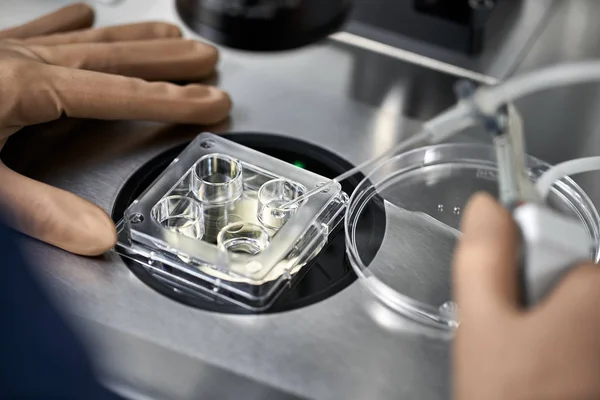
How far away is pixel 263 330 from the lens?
81 centimetres

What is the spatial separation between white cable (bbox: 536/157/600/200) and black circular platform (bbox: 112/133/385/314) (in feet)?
0.64

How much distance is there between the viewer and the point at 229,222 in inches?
36.7

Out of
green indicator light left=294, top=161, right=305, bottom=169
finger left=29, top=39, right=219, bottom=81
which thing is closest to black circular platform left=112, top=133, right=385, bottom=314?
green indicator light left=294, top=161, right=305, bottom=169

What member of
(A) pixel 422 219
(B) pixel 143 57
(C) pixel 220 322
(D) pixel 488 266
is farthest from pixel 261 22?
(D) pixel 488 266

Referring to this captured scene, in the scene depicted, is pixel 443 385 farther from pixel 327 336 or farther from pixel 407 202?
pixel 407 202

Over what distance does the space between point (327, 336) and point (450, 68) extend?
49 centimetres

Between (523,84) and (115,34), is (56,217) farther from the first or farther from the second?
(523,84)

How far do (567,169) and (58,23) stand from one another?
0.71 meters

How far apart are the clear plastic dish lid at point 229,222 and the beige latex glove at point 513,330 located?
24 cm

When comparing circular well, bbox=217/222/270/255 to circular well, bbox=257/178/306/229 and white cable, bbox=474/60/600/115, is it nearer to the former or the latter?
circular well, bbox=257/178/306/229

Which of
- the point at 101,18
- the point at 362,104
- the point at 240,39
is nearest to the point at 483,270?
the point at 362,104

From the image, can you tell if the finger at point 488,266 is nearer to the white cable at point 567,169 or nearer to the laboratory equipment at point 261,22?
the white cable at point 567,169

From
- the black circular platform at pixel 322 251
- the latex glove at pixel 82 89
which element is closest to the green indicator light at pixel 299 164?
the black circular platform at pixel 322 251

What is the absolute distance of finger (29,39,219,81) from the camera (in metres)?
1.04
